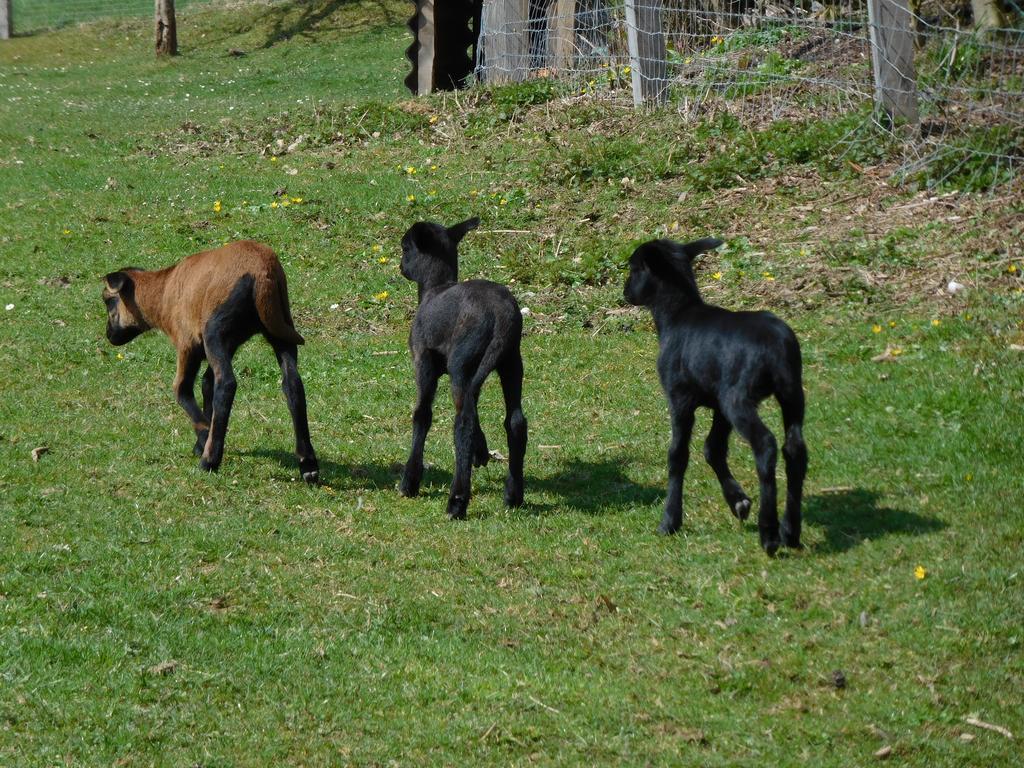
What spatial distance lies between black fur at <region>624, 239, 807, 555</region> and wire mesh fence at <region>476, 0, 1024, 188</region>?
20.5 ft

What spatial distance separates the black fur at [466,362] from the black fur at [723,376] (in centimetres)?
82

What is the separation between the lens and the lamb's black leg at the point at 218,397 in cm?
889

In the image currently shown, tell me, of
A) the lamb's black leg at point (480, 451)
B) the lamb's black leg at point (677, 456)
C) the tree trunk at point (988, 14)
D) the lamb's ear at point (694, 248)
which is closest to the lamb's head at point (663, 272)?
the lamb's ear at point (694, 248)

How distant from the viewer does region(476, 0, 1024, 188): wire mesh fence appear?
13.2 m

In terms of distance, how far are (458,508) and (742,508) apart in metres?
1.73

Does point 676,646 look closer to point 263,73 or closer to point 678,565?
point 678,565

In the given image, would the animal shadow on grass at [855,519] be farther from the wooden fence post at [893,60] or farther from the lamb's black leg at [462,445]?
the wooden fence post at [893,60]

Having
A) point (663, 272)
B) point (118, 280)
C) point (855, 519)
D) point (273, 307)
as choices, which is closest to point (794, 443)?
point (855, 519)

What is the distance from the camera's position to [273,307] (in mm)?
8984

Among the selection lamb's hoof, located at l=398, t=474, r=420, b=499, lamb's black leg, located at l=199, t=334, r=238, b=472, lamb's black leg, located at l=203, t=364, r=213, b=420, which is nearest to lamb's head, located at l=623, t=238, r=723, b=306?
lamb's hoof, located at l=398, t=474, r=420, b=499

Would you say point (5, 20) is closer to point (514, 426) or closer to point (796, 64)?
point (796, 64)

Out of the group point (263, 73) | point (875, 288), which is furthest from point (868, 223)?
point (263, 73)

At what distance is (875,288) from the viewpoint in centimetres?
1166

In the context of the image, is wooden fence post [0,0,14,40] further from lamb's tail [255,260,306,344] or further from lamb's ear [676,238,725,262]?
lamb's ear [676,238,725,262]
